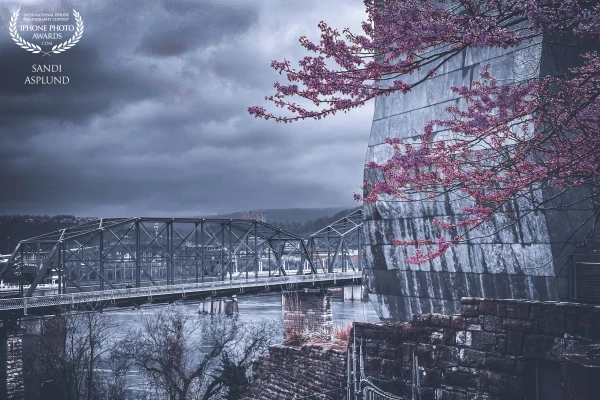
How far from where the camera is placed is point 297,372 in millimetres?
18734

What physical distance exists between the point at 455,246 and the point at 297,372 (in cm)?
610

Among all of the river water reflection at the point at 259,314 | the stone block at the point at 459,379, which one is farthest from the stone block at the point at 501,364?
the river water reflection at the point at 259,314

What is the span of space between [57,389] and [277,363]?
1923 cm

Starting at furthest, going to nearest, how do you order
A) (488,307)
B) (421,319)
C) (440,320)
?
(421,319)
(440,320)
(488,307)

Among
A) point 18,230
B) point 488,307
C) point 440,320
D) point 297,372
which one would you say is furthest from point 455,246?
point 18,230

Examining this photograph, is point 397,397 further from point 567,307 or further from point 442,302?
point 442,302

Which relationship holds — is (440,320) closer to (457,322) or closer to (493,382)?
(457,322)

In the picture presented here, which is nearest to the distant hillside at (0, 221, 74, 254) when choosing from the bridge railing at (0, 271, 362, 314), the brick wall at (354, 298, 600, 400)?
the bridge railing at (0, 271, 362, 314)

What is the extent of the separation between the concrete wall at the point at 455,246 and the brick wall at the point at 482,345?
3336mm

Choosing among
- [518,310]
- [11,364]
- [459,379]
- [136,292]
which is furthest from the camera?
[136,292]

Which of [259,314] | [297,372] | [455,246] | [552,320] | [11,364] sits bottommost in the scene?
[259,314]

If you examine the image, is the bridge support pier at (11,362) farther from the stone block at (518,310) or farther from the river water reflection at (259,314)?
the stone block at (518,310)

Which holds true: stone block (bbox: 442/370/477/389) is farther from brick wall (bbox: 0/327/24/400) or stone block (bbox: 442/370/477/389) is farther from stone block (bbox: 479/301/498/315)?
brick wall (bbox: 0/327/24/400)

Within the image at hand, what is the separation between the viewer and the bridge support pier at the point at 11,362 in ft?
130
